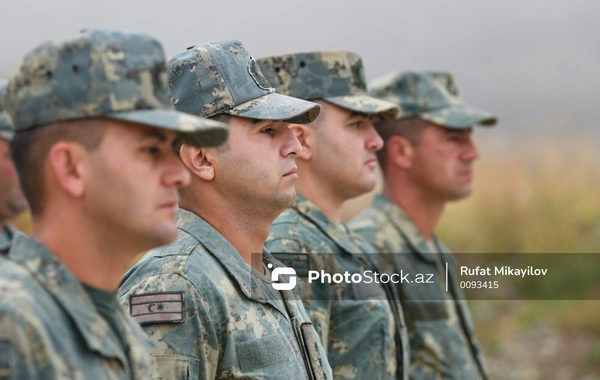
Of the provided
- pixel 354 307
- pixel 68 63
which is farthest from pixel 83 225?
pixel 354 307

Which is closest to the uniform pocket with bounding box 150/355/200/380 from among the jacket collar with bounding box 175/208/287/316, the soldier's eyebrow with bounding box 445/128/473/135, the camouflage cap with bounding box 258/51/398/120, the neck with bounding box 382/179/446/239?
the jacket collar with bounding box 175/208/287/316

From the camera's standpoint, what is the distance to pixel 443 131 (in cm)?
627

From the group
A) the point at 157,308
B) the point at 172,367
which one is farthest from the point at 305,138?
the point at 172,367

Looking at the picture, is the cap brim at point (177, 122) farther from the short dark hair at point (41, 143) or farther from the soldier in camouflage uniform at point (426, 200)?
the soldier in camouflage uniform at point (426, 200)

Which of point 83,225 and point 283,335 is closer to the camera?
point 83,225

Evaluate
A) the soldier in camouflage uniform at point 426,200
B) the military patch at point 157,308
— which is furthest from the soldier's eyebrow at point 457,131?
the military patch at point 157,308

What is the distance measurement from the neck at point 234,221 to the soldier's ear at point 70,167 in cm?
124

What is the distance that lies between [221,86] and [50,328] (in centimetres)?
160

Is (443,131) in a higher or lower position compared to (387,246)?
higher

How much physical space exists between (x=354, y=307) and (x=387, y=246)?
1.40 metres

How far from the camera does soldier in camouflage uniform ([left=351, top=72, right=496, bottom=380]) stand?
5.51 meters

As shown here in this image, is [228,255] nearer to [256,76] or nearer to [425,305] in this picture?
[256,76]

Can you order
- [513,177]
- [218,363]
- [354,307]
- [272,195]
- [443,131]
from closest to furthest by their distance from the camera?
[218,363] < [272,195] < [354,307] < [443,131] < [513,177]

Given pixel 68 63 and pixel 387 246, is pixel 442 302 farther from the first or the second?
pixel 68 63
